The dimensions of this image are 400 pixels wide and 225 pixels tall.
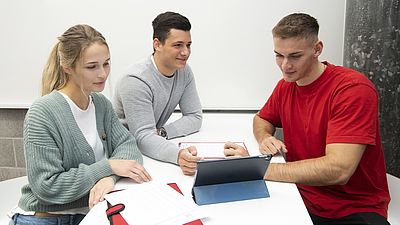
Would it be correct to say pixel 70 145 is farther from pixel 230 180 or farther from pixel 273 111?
pixel 273 111

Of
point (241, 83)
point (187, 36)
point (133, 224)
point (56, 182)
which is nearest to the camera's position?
point (133, 224)

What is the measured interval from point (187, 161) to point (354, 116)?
2.01ft

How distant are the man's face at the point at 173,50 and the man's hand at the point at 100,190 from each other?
743mm

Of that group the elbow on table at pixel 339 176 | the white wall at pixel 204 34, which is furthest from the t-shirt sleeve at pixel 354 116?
the white wall at pixel 204 34

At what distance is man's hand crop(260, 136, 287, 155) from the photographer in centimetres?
158

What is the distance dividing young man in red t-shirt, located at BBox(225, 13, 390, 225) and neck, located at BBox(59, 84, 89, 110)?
0.59 meters

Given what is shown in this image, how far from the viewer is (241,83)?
2543 millimetres

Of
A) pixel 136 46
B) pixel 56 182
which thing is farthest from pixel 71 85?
pixel 136 46

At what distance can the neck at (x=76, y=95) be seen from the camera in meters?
1.41

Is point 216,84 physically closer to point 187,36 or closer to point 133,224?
point 187,36

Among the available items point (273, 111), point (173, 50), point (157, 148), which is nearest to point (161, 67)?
point (173, 50)

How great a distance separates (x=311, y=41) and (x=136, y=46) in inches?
53.0

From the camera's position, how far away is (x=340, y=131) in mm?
1361

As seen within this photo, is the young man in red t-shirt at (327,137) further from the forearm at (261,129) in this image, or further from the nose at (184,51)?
the nose at (184,51)
